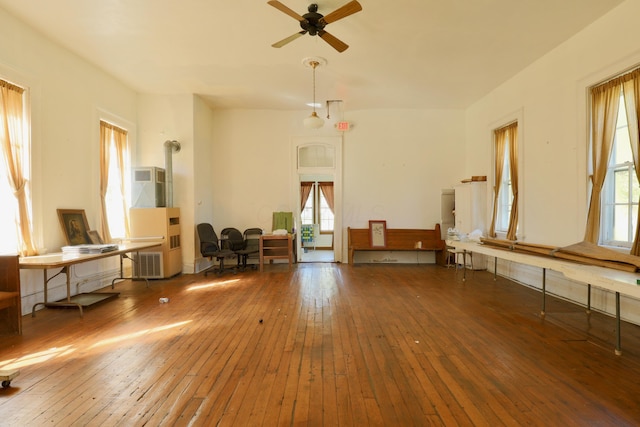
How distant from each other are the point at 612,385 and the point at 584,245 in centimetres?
175

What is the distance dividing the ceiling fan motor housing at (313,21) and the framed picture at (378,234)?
4742 mm

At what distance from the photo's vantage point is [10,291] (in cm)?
323

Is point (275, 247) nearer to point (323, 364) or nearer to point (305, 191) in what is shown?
point (305, 191)

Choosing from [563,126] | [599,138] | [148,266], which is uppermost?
[563,126]

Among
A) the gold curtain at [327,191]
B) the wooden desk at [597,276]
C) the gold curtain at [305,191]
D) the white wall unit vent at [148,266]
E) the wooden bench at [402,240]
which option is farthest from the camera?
the gold curtain at [327,191]

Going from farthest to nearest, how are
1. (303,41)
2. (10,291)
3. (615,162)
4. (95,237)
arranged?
(95,237) → (303,41) → (615,162) → (10,291)

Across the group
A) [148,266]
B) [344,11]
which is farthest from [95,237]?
[344,11]

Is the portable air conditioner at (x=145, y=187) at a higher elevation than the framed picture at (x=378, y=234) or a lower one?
higher

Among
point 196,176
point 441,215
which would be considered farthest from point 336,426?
point 441,215

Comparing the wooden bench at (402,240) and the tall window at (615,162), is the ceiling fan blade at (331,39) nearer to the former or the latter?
the tall window at (615,162)

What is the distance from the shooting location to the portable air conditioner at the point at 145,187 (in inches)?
230

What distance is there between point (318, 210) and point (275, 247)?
4.20 m

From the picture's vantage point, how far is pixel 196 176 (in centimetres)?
649

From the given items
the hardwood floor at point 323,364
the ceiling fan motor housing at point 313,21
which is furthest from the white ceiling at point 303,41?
the hardwood floor at point 323,364
